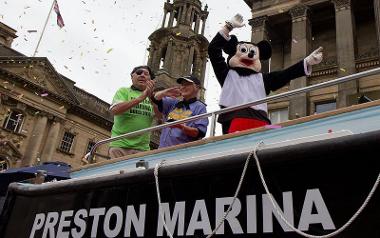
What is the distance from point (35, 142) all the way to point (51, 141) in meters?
1.36

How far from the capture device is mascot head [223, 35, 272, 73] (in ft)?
14.4

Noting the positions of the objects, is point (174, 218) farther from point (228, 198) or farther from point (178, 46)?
point (178, 46)

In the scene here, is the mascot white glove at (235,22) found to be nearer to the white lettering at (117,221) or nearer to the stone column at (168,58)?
the white lettering at (117,221)

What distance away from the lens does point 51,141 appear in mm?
29297

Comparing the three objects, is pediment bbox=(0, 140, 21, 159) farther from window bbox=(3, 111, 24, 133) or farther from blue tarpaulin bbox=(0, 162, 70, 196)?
blue tarpaulin bbox=(0, 162, 70, 196)

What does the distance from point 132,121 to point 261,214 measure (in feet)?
9.65

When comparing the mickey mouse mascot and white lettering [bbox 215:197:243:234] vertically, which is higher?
the mickey mouse mascot

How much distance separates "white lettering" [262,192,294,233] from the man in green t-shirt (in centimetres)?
262

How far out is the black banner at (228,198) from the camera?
2100 millimetres

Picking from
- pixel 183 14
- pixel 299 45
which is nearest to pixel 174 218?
pixel 299 45

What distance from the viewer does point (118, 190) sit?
3.19 metres

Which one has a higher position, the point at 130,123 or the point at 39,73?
the point at 39,73

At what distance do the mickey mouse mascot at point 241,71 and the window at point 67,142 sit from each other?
27.9 meters

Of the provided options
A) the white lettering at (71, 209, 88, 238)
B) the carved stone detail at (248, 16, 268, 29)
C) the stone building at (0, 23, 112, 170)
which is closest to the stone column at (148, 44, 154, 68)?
the stone building at (0, 23, 112, 170)
